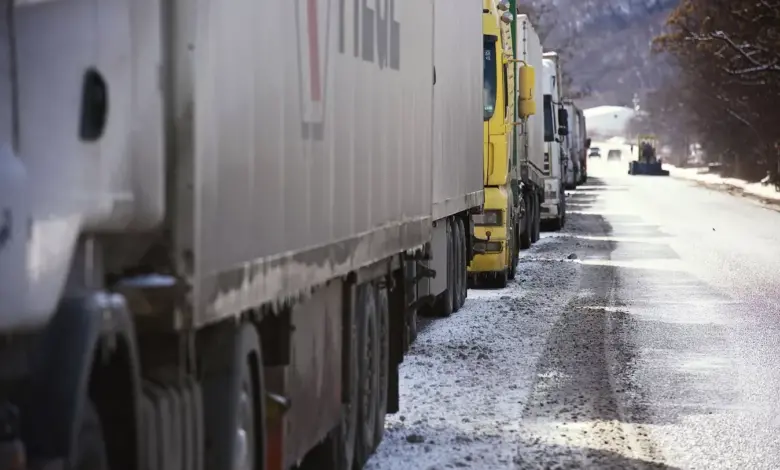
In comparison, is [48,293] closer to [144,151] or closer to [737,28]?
[144,151]

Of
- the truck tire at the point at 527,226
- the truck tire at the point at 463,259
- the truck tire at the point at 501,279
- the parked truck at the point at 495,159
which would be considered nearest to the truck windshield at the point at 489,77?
the parked truck at the point at 495,159

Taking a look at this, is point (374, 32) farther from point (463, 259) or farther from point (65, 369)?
point (463, 259)

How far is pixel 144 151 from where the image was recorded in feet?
15.6

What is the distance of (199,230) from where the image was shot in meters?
5.08

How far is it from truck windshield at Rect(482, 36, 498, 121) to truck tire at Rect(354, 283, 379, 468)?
11.2 meters

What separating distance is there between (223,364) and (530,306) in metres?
12.6

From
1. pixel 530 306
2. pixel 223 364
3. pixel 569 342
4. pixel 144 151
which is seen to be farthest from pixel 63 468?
pixel 530 306

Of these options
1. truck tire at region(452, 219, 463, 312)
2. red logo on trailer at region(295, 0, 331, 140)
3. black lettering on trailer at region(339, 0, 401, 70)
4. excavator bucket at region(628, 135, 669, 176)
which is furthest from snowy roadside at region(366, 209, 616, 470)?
excavator bucket at region(628, 135, 669, 176)

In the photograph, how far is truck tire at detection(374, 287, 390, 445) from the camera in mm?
9602

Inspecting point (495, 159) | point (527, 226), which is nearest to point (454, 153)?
point (495, 159)

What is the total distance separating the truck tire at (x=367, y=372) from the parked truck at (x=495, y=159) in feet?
35.9

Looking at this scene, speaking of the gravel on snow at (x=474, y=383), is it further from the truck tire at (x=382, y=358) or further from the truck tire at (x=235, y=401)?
the truck tire at (x=235, y=401)

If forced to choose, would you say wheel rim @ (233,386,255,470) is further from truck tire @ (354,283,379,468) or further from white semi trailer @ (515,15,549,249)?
white semi trailer @ (515,15,549,249)

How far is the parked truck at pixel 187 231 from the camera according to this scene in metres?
4.07
